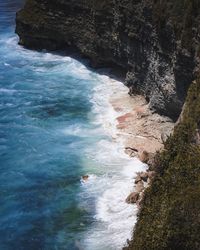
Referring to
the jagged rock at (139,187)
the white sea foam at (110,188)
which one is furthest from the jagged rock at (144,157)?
the jagged rock at (139,187)

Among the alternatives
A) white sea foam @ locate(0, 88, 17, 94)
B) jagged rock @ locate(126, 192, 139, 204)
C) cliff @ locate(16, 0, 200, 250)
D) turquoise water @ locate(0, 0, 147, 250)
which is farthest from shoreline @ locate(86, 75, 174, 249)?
white sea foam @ locate(0, 88, 17, 94)

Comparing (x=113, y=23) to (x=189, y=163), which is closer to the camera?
(x=189, y=163)

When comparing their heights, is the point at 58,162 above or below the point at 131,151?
below

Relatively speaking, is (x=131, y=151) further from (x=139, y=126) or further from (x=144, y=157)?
(x=139, y=126)

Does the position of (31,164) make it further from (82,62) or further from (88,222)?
(82,62)

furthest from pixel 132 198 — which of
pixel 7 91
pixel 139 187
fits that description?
pixel 7 91

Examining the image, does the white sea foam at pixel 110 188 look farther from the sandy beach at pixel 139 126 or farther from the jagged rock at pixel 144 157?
the sandy beach at pixel 139 126

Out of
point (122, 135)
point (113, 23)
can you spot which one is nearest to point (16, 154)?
point (122, 135)
